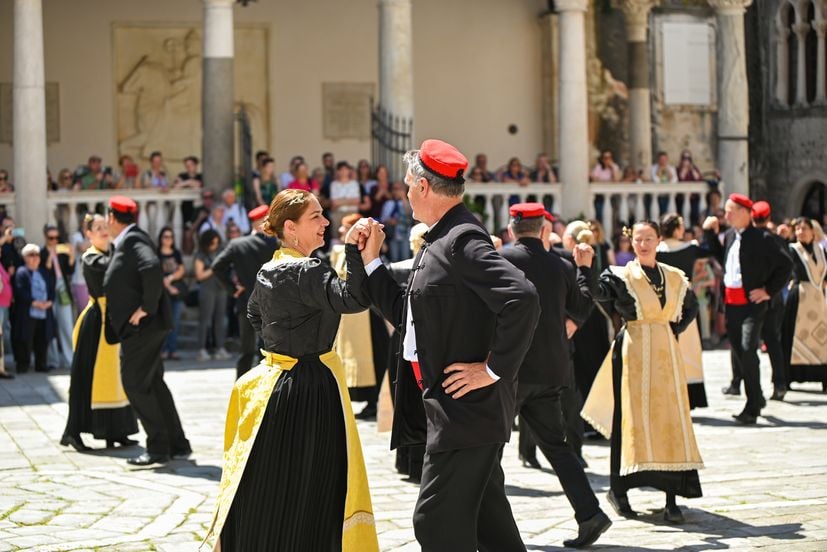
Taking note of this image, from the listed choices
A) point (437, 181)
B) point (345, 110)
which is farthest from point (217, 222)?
point (437, 181)

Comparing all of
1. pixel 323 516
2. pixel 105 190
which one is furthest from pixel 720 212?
pixel 323 516

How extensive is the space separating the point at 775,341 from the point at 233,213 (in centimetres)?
772

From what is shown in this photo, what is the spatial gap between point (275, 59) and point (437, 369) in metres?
18.2

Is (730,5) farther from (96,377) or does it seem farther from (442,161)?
(442,161)

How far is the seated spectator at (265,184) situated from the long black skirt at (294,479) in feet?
41.4

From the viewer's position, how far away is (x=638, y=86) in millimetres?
23938

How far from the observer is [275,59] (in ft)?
76.3

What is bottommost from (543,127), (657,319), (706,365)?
(706,365)

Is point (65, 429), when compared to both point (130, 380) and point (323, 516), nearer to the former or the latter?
point (130, 380)

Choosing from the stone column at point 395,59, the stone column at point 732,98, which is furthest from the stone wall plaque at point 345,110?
the stone column at point 732,98

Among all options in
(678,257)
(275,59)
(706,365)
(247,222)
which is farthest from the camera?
(275,59)

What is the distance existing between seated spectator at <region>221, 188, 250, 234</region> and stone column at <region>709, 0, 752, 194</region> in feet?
24.6

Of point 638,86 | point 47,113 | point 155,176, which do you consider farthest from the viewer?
point 638,86

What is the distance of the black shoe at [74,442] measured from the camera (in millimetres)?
10500
